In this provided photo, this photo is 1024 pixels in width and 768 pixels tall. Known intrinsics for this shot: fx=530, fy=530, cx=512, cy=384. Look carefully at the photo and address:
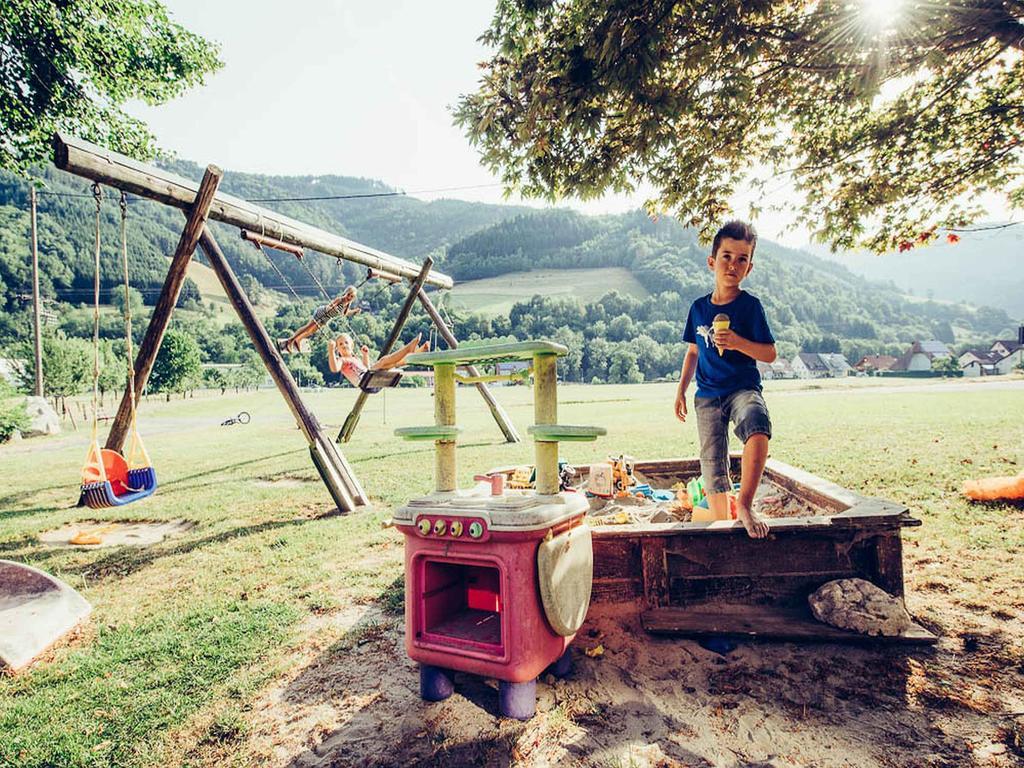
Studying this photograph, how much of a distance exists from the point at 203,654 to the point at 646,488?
382cm

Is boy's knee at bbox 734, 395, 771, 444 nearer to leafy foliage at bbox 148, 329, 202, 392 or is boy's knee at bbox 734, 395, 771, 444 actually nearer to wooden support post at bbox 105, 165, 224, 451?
wooden support post at bbox 105, 165, 224, 451

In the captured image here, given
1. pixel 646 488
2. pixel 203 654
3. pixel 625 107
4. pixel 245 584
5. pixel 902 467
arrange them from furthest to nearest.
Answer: pixel 902 467, pixel 646 488, pixel 245 584, pixel 625 107, pixel 203 654

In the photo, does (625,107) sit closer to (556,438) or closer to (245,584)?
(556,438)

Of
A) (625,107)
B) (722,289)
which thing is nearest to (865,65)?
(625,107)

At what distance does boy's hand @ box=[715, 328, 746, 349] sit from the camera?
314cm

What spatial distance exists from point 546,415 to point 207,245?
211 inches

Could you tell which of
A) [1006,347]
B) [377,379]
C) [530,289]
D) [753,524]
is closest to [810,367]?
[1006,347]

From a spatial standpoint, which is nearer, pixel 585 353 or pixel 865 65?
pixel 865 65

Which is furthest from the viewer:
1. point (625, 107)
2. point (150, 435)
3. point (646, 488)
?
point (150, 435)

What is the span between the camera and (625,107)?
3.79 m

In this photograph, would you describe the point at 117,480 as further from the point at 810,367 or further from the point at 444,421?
the point at 810,367

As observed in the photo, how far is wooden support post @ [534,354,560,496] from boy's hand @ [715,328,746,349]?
1103mm

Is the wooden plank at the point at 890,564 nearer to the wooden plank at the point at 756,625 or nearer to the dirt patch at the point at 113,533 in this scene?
the wooden plank at the point at 756,625

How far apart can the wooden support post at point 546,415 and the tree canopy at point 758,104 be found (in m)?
1.80
